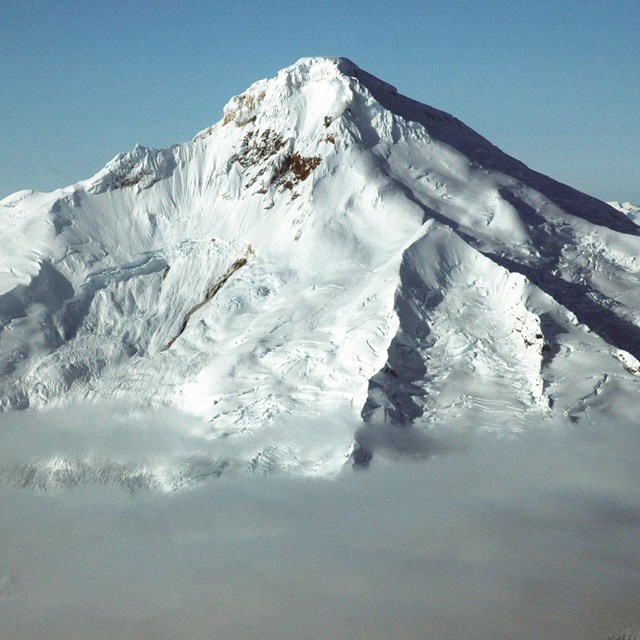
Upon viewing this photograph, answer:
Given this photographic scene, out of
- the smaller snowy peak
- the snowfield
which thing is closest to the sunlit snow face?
the snowfield

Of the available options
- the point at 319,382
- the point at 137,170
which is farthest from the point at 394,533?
the point at 137,170

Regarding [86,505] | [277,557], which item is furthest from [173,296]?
[277,557]

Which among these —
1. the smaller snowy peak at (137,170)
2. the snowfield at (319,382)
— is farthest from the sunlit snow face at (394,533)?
the smaller snowy peak at (137,170)

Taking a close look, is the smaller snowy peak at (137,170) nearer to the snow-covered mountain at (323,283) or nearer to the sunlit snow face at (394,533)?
the snow-covered mountain at (323,283)

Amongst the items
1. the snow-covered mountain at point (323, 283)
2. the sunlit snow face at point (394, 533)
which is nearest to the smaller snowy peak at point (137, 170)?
the snow-covered mountain at point (323, 283)

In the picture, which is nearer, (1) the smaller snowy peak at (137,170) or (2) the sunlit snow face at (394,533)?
(2) the sunlit snow face at (394,533)

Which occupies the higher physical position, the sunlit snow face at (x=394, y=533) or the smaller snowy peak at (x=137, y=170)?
the smaller snowy peak at (x=137, y=170)

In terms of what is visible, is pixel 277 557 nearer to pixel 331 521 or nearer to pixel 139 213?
pixel 331 521
